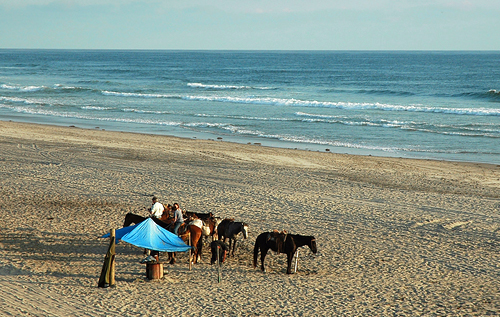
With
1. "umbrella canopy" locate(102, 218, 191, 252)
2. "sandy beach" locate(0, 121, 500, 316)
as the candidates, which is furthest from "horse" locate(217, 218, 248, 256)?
"umbrella canopy" locate(102, 218, 191, 252)

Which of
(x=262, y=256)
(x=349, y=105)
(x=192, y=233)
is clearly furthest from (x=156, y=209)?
(x=349, y=105)

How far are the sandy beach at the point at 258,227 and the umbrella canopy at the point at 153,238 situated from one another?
868 mm

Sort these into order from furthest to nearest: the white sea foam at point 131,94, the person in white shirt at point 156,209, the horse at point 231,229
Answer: the white sea foam at point 131,94
the person in white shirt at point 156,209
the horse at point 231,229

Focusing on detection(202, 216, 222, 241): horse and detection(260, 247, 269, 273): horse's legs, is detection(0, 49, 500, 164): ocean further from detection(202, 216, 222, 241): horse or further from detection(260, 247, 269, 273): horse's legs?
detection(260, 247, 269, 273): horse's legs

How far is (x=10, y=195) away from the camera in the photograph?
56.5ft

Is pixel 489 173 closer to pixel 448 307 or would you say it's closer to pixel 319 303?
pixel 448 307

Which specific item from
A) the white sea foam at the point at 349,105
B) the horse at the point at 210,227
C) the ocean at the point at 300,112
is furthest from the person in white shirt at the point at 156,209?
the white sea foam at the point at 349,105

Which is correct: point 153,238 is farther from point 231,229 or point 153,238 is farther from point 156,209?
point 231,229

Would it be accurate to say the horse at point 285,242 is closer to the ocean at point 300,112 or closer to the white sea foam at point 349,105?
the ocean at point 300,112

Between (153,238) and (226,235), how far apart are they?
2390 mm

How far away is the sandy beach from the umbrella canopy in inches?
34.2

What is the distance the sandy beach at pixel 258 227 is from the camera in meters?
9.98

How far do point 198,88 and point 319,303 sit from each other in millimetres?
55180

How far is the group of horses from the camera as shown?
37.3ft
